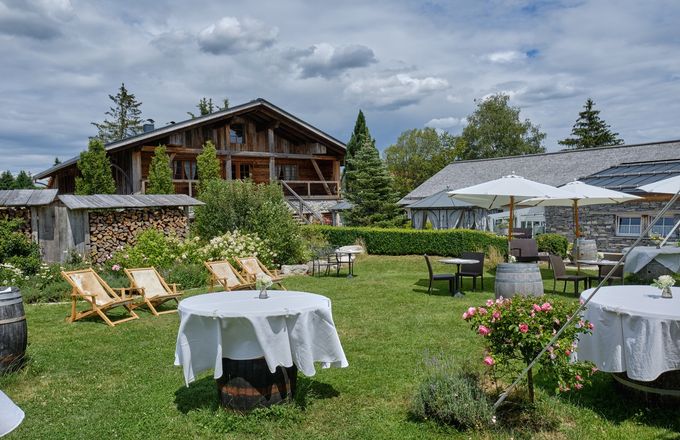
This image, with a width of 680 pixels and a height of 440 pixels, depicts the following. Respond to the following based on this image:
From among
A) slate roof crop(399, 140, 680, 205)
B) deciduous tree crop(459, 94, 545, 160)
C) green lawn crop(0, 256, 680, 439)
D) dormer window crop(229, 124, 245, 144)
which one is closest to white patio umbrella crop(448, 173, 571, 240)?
green lawn crop(0, 256, 680, 439)

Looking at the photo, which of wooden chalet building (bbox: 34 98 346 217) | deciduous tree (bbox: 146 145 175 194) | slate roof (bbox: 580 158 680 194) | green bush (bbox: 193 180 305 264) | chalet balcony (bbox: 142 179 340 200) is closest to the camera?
green bush (bbox: 193 180 305 264)

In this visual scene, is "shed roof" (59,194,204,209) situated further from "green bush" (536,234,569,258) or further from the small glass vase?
the small glass vase

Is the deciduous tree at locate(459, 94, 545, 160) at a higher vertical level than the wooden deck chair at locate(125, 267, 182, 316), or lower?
higher

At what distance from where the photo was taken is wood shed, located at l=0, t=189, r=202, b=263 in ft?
40.3

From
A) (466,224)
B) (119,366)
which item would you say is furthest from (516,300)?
(466,224)

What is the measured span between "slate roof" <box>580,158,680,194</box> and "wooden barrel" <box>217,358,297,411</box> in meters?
16.9

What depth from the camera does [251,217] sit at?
15.0 metres

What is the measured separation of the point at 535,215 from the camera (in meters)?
23.2

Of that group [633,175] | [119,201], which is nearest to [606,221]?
[633,175]

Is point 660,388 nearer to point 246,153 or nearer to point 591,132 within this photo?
point 246,153

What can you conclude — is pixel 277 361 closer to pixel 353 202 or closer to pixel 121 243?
pixel 121 243

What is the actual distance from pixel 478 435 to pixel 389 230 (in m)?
14.0

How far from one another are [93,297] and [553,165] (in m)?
24.5

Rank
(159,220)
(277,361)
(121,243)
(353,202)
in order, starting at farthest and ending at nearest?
(353,202)
(159,220)
(121,243)
(277,361)
